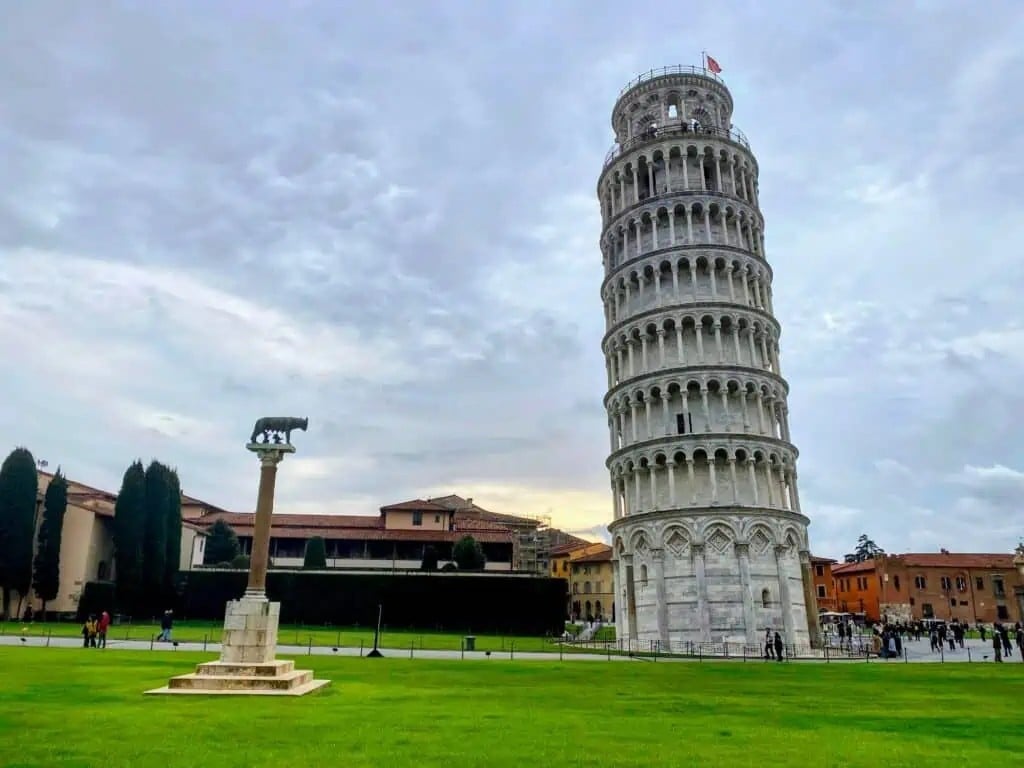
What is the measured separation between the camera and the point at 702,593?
44156mm

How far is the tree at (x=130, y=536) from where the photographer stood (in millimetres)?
58625

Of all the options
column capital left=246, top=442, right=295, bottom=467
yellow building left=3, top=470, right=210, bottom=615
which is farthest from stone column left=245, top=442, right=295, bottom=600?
yellow building left=3, top=470, right=210, bottom=615

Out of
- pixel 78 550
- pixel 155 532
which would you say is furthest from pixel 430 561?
pixel 78 550

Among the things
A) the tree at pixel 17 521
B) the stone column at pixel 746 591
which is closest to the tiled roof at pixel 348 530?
the tree at pixel 17 521

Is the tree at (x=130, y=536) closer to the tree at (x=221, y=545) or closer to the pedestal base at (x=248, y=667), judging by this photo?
the tree at (x=221, y=545)

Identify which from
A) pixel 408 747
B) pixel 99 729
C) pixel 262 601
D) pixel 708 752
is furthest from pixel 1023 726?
pixel 262 601

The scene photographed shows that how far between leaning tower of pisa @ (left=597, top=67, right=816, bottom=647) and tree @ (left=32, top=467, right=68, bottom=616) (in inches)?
1767

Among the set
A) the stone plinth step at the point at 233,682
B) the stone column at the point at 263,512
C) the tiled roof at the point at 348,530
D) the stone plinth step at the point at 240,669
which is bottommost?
the stone plinth step at the point at 233,682

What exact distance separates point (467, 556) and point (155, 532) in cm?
2696

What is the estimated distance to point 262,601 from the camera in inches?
822

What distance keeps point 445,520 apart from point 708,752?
7377 centimetres

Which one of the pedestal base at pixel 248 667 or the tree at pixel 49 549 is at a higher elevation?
the tree at pixel 49 549

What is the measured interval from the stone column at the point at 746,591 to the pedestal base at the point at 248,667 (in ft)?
102

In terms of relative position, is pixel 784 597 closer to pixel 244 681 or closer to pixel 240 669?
pixel 240 669
